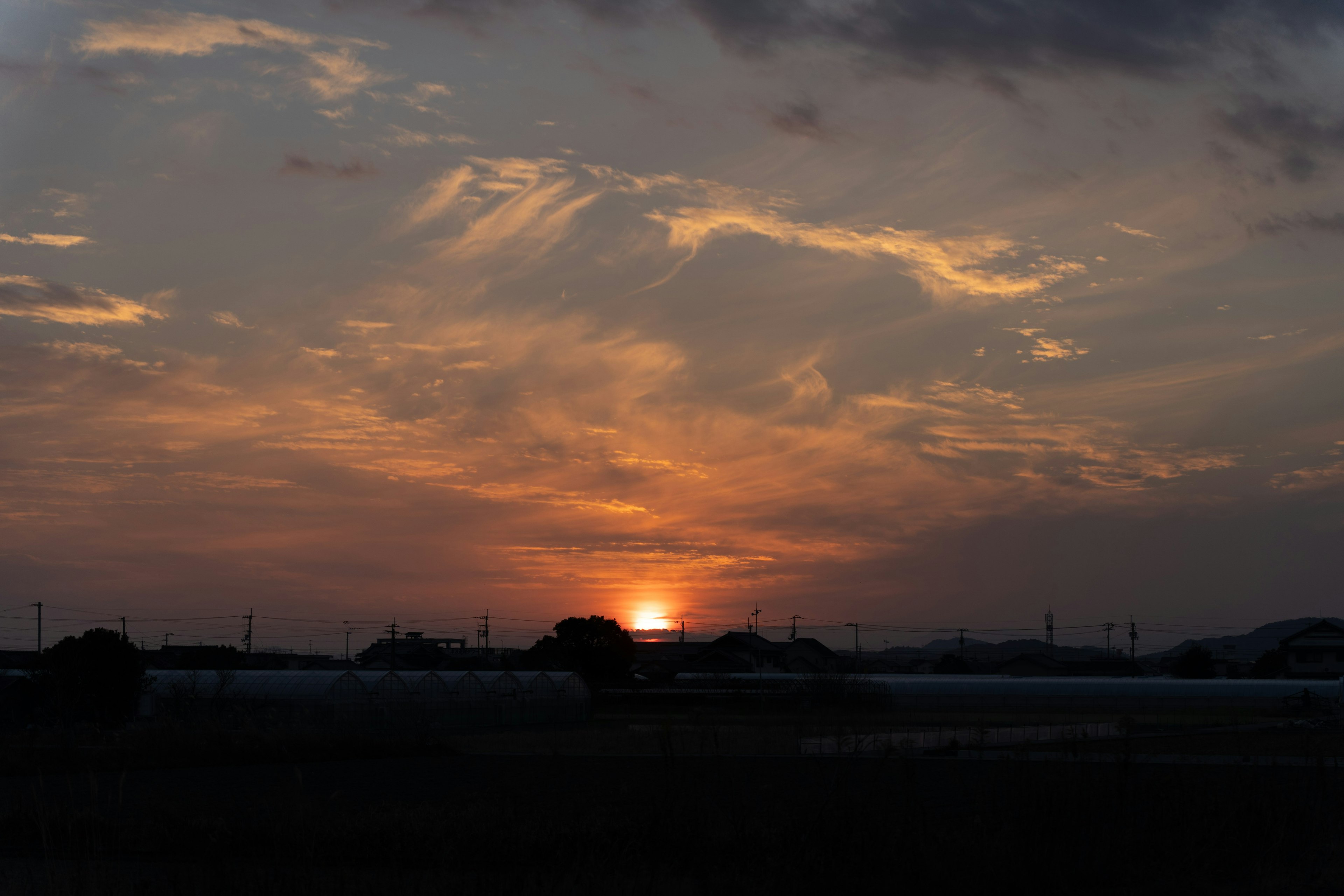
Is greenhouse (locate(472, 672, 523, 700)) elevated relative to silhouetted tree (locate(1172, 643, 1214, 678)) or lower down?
elevated

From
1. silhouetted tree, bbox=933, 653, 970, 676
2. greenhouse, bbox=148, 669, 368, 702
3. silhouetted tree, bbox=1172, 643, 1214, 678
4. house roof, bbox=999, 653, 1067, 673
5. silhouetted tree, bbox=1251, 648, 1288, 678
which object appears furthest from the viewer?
silhouetted tree, bbox=933, 653, 970, 676

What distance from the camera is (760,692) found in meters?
80.3

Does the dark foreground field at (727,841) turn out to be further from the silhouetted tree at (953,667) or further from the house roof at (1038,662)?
the silhouetted tree at (953,667)

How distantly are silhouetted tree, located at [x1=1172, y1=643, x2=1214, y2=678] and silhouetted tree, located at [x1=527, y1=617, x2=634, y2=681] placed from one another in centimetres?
4814

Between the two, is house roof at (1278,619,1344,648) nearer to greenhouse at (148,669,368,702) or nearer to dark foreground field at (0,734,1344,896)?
greenhouse at (148,669,368,702)

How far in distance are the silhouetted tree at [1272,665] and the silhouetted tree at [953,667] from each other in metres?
30.5

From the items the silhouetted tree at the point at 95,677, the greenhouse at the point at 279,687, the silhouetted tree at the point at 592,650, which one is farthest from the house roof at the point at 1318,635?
the silhouetted tree at the point at 95,677

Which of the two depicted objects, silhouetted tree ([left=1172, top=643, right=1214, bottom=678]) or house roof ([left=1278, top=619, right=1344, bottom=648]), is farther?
house roof ([left=1278, top=619, right=1344, bottom=648])

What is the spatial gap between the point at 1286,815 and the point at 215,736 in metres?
32.5

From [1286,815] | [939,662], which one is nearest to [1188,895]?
[1286,815]

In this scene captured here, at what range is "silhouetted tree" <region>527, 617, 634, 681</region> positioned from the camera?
86875 mm

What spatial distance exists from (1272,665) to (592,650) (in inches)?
2578

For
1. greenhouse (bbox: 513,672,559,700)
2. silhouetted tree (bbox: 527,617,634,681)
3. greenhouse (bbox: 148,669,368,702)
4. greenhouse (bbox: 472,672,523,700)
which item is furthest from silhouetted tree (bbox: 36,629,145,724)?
silhouetted tree (bbox: 527,617,634,681)

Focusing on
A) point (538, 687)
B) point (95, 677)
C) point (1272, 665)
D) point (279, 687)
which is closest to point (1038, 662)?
point (1272, 665)
